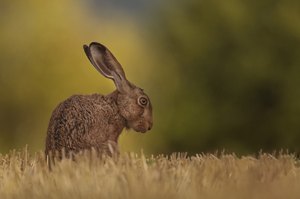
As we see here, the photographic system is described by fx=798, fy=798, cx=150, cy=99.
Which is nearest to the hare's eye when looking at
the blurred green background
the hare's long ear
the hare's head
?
the hare's head

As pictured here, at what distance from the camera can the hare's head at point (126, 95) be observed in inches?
208

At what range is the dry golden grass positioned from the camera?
132 inches

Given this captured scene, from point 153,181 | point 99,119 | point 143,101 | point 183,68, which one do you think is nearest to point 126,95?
point 143,101

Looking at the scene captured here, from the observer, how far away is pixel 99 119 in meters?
5.16

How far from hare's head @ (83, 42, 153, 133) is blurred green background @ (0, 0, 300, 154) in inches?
373

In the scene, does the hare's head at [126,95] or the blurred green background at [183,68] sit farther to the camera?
the blurred green background at [183,68]

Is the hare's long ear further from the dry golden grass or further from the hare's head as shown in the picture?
the dry golden grass

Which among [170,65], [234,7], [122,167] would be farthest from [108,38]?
[122,167]

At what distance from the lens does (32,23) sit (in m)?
15.5

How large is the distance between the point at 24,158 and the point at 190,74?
1086cm

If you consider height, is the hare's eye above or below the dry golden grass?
above

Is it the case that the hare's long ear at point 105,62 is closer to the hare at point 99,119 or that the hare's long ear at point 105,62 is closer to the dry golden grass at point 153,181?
the hare at point 99,119

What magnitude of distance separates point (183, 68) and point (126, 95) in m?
10.7

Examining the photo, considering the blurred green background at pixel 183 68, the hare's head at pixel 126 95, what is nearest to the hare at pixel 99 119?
the hare's head at pixel 126 95
